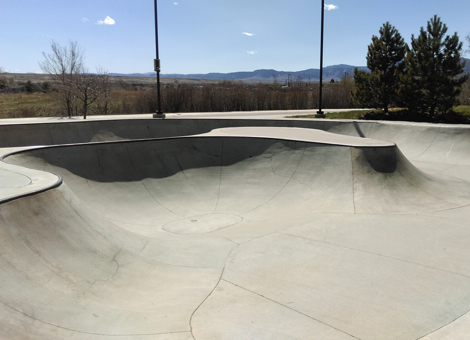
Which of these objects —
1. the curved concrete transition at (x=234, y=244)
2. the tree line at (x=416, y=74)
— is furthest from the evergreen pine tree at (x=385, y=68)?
the curved concrete transition at (x=234, y=244)

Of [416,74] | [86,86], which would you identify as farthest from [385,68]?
[86,86]

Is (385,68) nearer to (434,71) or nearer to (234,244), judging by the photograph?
(434,71)

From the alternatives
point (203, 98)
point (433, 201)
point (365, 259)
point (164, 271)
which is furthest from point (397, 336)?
point (203, 98)

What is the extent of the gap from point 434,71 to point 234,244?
658 inches

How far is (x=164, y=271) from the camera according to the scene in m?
5.10

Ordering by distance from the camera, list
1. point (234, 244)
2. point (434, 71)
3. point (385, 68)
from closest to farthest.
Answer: point (234, 244) → point (434, 71) → point (385, 68)

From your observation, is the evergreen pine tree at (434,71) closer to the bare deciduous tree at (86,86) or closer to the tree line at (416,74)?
the tree line at (416,74)

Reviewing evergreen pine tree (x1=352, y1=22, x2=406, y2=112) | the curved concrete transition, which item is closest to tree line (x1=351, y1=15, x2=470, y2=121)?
evergreen pine tree (x1=352, y1=22, x2=406, y2=112)

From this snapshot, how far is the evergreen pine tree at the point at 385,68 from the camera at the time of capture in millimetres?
20344

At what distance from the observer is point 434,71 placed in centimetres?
1808

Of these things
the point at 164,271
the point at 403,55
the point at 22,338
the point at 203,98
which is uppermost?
the point at 403,55

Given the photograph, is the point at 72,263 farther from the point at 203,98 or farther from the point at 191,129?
the point at 203,98

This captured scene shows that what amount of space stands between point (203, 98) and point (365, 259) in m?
24.1

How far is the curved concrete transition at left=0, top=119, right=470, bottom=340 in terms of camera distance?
371 centimetres
